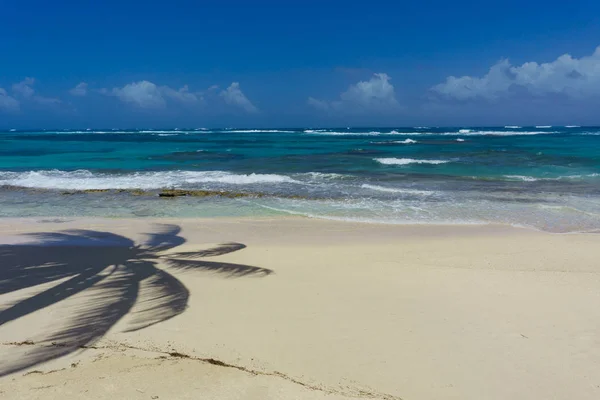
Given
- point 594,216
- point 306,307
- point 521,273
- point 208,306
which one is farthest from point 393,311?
point 594,216

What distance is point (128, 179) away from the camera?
68.1 feet

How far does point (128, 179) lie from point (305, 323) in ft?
58.9

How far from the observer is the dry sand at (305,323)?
12.6 feet

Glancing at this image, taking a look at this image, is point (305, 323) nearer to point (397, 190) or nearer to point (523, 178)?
point (397, 190)

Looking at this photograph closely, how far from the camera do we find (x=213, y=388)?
3.67m

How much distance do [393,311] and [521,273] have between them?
301 cm

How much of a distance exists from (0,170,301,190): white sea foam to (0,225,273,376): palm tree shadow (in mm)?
9287

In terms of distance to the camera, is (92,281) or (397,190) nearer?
(92,281)

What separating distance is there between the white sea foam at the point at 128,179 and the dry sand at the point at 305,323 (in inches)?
418

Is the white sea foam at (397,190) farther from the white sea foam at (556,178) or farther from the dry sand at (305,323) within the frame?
the dry sand at (305,323)

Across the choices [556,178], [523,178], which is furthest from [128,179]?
[556,178]

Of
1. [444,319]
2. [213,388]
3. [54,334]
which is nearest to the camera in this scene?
[213,388]

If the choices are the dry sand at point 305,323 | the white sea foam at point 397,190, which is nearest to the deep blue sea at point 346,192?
the white sea foam at point 397,190

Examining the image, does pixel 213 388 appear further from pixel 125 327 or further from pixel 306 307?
pixel 306 307
